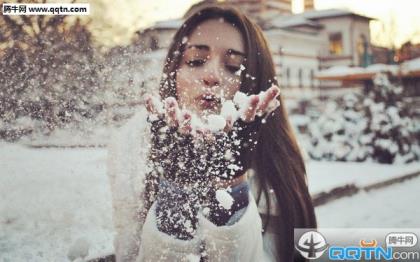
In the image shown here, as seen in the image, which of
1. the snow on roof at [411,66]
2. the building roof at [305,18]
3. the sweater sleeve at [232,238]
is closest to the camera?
the sweater sleeve at [232,238]

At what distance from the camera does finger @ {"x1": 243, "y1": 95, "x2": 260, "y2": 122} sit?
1604 millimetres

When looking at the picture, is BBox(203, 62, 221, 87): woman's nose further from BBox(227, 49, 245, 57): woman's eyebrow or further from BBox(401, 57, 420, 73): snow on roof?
BBox(401, 57, 420, 73): snow on roof

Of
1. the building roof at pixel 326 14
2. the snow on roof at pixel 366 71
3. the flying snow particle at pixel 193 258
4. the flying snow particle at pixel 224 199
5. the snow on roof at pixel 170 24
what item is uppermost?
the building roof at pixel 326 14

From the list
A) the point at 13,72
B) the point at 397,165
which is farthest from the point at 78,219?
the point at 397,165

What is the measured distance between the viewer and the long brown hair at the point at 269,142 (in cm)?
162

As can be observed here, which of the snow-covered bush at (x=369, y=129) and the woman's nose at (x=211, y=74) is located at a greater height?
the woman's nose at (x=211, y=74)

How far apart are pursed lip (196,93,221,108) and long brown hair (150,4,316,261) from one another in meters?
0.09

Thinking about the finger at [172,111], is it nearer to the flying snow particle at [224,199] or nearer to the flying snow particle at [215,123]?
the flying snow particle at [215,123]

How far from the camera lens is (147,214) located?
1626mm

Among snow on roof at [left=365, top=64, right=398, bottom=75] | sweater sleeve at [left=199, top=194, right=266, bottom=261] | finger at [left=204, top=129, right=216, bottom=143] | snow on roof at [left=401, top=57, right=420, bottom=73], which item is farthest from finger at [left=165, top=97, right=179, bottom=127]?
snow on roof at [left=401, top=57, right=420, bottom=73]

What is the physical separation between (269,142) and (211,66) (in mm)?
333

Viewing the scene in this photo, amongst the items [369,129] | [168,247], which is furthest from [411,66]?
[168,247]

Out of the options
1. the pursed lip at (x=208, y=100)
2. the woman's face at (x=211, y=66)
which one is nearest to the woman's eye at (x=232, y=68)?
the woman's face at (x=211, y=66)

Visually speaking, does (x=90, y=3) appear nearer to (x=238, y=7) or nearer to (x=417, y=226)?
(x=238, y=7)
